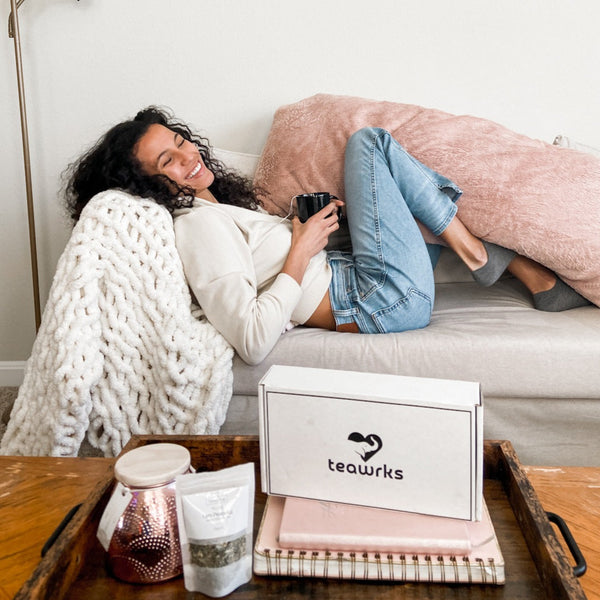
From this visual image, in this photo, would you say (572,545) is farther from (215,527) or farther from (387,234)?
(387,234)

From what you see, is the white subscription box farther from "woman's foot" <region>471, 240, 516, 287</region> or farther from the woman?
"woman's foot" <region>471, 240, 516, 287</region>

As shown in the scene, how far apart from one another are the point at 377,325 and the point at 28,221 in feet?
4.20

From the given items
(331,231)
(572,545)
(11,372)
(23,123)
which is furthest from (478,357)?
(11,372)

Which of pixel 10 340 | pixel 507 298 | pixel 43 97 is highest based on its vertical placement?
pixel 43 97

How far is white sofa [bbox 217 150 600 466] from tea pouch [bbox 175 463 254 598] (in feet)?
2.17

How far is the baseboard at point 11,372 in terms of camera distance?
6.88 feet

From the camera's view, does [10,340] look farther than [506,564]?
Yes

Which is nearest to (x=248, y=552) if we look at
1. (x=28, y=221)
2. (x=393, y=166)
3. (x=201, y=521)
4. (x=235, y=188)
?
(x=201, y=521)

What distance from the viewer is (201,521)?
519 mm

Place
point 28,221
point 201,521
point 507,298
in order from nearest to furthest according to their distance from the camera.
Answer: point 201,521
point 507,298
point 28,221

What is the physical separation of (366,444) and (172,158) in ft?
3.50

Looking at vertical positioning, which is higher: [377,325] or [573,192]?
[573,192]

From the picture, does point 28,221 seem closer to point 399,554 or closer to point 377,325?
point 377,325

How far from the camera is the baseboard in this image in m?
2.10
